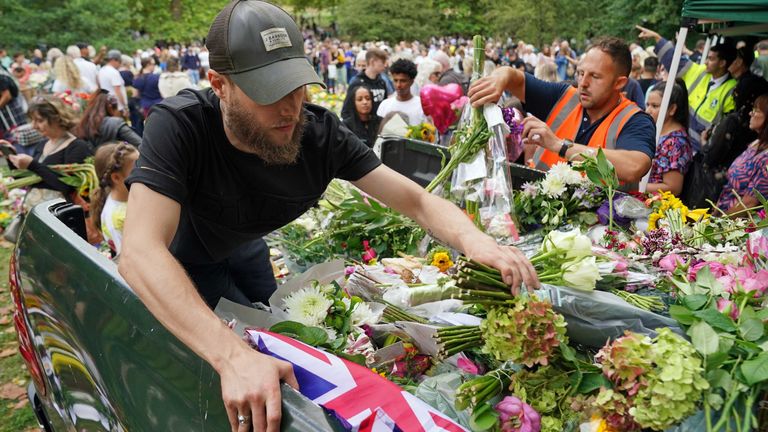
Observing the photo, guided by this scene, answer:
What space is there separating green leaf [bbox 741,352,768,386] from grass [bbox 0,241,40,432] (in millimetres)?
3662

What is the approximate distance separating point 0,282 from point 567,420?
19.5ft

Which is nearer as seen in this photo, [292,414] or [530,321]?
[292,414]

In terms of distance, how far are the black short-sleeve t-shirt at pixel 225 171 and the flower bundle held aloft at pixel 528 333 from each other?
3.11 ft

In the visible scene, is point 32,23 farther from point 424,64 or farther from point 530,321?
point 530,321

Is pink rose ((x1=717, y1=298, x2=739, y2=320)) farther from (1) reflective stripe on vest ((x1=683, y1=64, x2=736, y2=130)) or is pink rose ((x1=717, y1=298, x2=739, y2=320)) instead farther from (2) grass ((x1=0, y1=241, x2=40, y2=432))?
(1) reflective stripe on vest ((x1=683, y1=64, x2=736, y2=130))

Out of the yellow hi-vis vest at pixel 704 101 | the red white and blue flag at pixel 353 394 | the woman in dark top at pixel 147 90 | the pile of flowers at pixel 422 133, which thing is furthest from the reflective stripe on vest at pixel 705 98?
the woman in dark top at pixel 147 90

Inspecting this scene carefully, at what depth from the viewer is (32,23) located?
2223cm

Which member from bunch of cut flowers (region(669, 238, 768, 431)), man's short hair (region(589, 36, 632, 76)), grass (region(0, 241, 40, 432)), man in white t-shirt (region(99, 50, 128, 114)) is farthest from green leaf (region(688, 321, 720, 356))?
man in white t-shirt (region(99, 50, 128, 114))

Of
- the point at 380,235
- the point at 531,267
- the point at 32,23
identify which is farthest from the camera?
the point at 32,23

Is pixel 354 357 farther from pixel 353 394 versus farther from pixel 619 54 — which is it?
pixel 619 54

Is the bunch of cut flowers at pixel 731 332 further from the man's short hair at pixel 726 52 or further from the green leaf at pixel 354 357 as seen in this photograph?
the man's short hair at pixel 726 52

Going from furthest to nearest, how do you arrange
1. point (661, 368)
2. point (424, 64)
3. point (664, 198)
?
point (424, 64), point (664, 198), point (661, 368)

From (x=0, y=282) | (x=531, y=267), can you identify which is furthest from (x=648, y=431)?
(x=0, y=282)

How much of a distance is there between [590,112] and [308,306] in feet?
8.12
